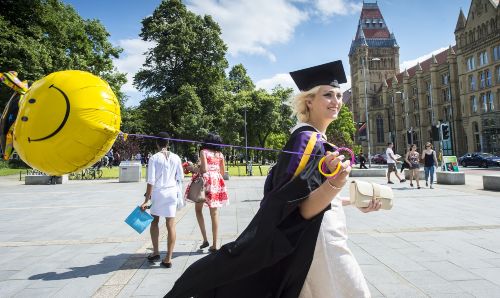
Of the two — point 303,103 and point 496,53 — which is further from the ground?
point 496,53

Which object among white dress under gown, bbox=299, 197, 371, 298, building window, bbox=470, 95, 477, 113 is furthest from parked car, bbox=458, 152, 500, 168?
white dress under gown, bbox=299, 197, 371, 298

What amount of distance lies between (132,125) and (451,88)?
53.4 meters

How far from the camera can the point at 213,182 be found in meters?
5.97

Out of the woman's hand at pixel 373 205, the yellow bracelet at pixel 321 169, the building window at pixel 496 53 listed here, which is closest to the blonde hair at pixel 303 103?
the yellow bracelet at pixel 321 169

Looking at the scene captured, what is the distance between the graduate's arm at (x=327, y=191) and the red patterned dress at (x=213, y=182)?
4.17 m

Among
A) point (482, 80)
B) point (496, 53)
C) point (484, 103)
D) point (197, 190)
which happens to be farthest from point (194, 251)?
point (482, 80)

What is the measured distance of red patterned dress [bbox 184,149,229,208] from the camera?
5.88m

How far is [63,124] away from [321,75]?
161 cm

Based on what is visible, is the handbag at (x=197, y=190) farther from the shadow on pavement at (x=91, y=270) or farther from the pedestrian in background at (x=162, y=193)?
the shadow on pavement at (x=91, y=270)

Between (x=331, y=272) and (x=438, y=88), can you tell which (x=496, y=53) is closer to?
(x=438, y=88)

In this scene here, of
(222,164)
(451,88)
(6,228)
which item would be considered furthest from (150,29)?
(451,88)

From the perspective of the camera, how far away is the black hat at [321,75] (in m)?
2.29

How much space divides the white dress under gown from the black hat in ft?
2.89

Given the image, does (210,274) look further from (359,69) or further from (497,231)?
(359,69)
